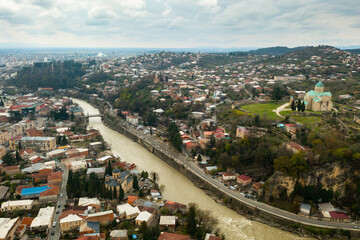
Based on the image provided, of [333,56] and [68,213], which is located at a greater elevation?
[333,56]

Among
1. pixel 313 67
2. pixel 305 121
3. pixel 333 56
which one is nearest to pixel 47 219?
pixel 305 121

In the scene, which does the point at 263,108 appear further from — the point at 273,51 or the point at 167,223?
the point at 273,51

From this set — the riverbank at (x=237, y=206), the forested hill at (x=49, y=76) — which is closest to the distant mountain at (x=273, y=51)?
the forested hill at (x=49, y=76)

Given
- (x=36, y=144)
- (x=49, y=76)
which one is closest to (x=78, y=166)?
(x=36, y=144)

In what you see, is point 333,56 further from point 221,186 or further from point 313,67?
point 221,186

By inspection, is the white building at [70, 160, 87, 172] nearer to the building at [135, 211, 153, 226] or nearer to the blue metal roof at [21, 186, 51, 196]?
the blue metal roof at [21, 186, 51, 196]

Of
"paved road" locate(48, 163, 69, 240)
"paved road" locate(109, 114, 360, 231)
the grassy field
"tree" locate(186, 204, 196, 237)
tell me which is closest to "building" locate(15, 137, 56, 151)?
"paved road" locate(48, 163, 69, 240)

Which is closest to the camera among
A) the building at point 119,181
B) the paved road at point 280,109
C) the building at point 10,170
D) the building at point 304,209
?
the building at point 304,209

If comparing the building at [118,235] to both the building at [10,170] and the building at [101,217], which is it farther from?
the building at [10,170]
